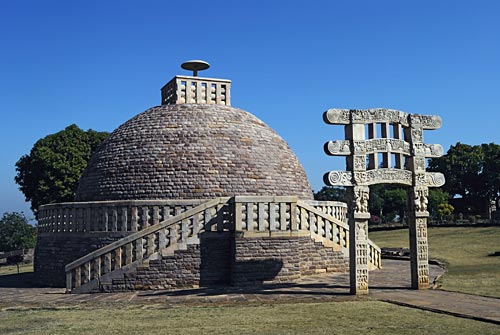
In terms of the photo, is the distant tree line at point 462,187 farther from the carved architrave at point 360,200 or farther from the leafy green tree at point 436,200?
the carved architrave at point 360,200

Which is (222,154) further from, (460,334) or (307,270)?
(460,334)

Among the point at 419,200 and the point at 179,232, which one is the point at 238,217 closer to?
the point at 179,232

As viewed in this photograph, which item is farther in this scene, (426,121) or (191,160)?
(191,160)

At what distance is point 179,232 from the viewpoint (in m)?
14.5

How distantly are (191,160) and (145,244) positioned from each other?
4.65 metres

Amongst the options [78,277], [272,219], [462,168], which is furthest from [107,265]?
[462,168]

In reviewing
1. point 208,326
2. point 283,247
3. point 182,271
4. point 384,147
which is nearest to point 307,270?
point 283,247

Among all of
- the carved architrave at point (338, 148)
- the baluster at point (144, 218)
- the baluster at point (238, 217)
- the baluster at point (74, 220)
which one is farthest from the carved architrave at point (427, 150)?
the baluster at point (74, 220)

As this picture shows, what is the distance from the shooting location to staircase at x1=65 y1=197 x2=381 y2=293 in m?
13.9

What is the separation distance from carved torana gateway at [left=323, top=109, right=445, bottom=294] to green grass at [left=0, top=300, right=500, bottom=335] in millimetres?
1874

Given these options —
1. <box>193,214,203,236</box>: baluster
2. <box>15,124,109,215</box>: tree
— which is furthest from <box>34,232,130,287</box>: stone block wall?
<box>15,124,109,215</box>: tree

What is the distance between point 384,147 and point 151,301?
703cm

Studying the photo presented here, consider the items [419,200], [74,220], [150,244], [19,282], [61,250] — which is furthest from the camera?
[19,282]

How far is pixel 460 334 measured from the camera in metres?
7.48
